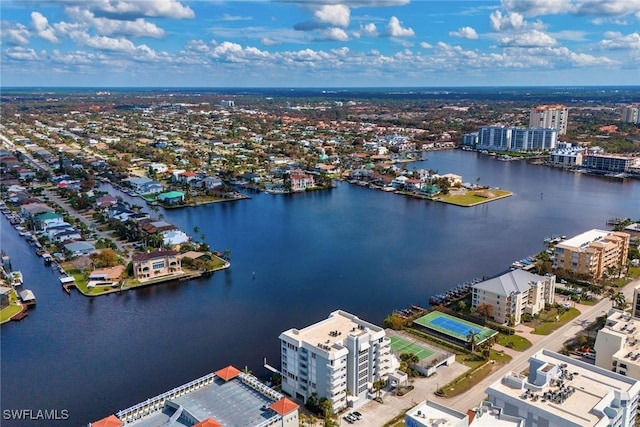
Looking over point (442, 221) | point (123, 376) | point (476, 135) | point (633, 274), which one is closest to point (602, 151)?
point (476, 135)

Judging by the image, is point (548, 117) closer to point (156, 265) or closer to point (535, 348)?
point (535, 348)

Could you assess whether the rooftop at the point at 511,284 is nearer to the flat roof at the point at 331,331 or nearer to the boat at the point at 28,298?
the flat roof at the point at 331,331

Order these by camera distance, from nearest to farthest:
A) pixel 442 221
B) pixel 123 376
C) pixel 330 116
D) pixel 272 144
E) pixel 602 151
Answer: pixel 123 376 < pixel 442 221 < pixel 602 151 < pixel 272 144 < pixel 330 116

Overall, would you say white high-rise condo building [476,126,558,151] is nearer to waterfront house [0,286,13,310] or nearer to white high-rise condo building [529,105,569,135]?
white high-rise condo building [529,105,569,135]

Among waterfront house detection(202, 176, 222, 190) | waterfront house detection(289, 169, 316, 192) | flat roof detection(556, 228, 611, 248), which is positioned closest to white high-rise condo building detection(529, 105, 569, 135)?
waterfront house detection(289, 169, 316, 192)

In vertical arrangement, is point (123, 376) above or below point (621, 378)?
below

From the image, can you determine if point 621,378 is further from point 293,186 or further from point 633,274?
point 293,186
